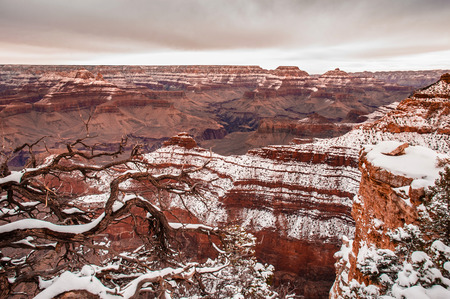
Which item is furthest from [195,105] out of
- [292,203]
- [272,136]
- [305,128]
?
[292,203]

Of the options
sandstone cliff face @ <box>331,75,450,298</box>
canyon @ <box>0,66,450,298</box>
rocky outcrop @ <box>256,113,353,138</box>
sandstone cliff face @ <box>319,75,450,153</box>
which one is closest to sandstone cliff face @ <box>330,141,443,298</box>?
sandstone cliff face @ <box>331,75,450,298</box>

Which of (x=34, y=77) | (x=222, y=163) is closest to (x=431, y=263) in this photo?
(x=222, y=163)

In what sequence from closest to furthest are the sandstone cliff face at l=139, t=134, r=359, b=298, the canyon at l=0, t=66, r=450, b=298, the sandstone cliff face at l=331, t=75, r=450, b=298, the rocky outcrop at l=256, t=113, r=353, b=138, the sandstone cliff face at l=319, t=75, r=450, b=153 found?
1. the sandstone cliff face at l=331, t=75, r=450, b=298
2. the sandstone cliff face at l=139, t=134, r=359, b=298
3. the canyon at l=0, t=66, r=450, b=298
4. the sandstone cliff face at l=319, t=75, r=450, b=153
5. the rocky outcrop at l=256, t=113, r=353, b=138

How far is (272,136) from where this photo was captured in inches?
2712

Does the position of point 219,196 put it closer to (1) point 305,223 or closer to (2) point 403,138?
(1) point 305,223

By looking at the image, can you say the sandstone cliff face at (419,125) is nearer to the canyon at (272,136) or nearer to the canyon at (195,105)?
the canyon at (272,136)

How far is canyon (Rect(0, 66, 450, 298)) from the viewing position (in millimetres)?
20609

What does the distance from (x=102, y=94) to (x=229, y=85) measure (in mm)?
97558

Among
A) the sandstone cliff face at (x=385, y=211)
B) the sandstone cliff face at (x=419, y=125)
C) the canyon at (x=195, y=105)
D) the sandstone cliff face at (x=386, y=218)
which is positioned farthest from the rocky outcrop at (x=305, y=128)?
the sandstone cliff face at (x=385, y=211)

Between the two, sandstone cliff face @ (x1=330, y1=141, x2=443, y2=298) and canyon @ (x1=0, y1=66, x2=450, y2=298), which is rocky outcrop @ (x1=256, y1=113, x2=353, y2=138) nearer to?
canyon @ (x1=0, y1=66, x2=450, y2=298)

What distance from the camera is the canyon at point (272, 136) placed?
67.6 ft

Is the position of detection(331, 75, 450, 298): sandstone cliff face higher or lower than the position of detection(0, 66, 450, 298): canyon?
higher

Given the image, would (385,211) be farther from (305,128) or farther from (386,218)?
(305,128)

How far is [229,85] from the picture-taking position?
188375mm
